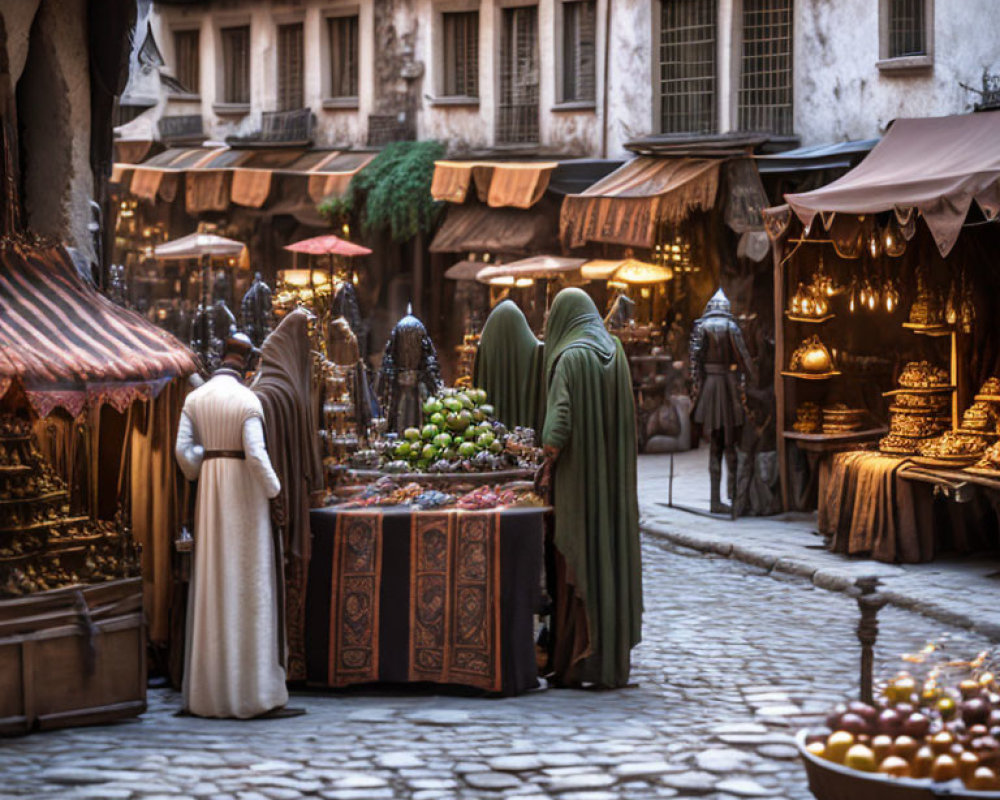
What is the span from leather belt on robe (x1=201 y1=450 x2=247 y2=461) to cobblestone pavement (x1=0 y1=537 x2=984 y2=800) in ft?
4.50

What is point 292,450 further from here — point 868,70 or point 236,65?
point 236,65

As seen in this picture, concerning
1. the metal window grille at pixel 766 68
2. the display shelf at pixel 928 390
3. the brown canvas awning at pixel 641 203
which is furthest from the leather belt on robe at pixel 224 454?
the metal window grille at pixel 766 68

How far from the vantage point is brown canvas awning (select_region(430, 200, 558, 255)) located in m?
26.1

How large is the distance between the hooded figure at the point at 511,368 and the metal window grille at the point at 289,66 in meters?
20.6

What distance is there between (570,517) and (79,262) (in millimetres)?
3491

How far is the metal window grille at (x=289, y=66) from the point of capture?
31578 mm

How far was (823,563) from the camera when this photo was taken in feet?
43.8

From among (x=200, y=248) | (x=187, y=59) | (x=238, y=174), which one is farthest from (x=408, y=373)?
(x=187, y=59)

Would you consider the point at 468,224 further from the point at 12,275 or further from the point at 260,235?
the point at 12,275

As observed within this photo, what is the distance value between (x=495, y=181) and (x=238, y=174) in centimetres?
579

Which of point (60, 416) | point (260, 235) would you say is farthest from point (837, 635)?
point (260, 235)

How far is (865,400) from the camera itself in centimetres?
1591

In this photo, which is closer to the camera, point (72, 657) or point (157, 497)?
point (72, 657)

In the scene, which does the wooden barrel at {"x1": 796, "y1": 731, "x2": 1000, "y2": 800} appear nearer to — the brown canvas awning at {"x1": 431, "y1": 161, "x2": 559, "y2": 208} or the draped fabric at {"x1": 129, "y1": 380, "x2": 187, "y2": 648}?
the draped fabric at {"x1": 129, "y1": 380, "x2": 187, "y2": 648}
